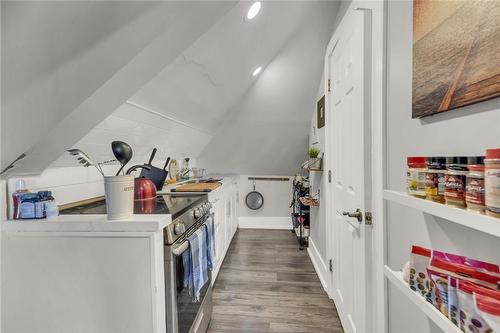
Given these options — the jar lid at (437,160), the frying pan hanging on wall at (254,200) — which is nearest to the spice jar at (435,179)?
the jar lid at (437,160)

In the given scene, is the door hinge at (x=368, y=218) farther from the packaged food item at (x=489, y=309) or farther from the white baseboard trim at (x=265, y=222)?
the white baseboard trim at (x=265, y=222)

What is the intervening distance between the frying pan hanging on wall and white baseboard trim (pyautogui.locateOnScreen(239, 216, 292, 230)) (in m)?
0.22

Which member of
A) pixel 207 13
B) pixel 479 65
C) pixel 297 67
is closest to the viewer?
pixel 479 65

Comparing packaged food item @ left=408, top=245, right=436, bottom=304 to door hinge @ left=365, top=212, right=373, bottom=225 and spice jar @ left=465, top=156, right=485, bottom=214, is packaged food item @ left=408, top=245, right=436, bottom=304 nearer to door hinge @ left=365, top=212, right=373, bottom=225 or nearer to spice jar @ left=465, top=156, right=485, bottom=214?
spice jar @ left=465, top=156, right=485, bottom=214

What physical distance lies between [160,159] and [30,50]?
2.13 m

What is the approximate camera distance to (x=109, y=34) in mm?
960

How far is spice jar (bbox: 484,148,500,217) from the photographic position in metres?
Result: 0.50

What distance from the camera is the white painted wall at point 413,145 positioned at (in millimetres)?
676

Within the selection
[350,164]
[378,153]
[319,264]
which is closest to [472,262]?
[378,153]

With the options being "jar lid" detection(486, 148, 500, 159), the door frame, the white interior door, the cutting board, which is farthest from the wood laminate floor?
"jar lid" detection(486, 148, 500, 159)

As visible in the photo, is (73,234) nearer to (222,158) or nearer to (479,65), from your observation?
(479,65)

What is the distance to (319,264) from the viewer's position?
2.75 meters

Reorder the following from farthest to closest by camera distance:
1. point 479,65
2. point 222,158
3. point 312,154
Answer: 1. point 222,158
2. point 312,154
3. point 479,65

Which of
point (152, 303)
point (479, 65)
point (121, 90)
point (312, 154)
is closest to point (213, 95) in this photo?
point (312, 154)
